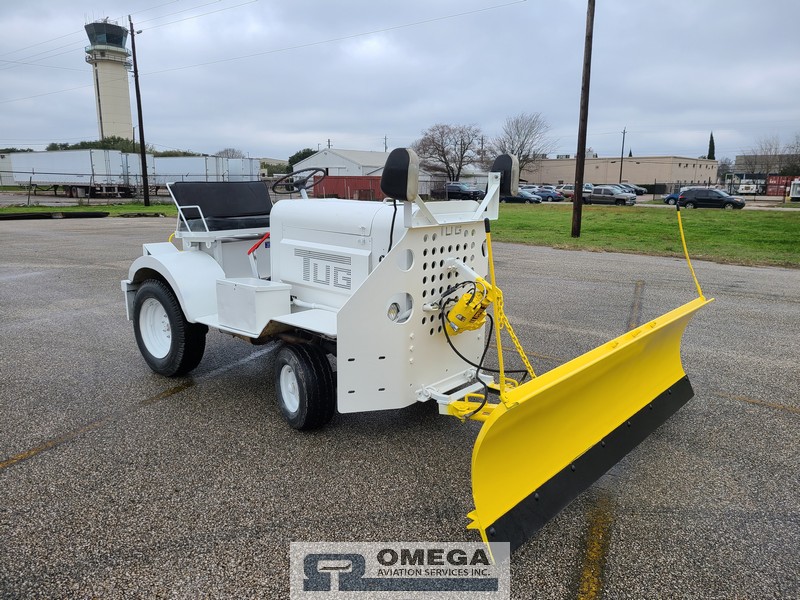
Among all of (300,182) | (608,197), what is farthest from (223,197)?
(608,197)

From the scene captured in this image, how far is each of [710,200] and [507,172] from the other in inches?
1449

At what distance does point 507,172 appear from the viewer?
396 centimetres

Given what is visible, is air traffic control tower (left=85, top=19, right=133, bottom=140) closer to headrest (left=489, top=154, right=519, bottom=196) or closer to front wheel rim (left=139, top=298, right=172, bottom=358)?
front wheel rim (left=139, top=298, right=172, bottom=358)

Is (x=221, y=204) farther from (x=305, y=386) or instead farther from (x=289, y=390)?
(x=305, y=386)

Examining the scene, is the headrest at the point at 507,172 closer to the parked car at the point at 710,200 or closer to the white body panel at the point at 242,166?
the parked car at the point at 710,200

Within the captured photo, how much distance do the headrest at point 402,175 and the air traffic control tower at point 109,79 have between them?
251ft

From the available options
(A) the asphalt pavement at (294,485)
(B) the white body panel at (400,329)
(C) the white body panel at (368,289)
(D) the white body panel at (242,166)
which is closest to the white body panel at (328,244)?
(C) the white body panel at (368,289)

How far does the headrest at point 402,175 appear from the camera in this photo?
10.5 feet

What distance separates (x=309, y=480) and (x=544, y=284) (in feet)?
24.1

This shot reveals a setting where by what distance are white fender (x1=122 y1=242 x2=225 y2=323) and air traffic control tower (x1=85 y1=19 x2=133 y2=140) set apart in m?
74.0

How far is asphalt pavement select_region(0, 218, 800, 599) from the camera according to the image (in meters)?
2.72

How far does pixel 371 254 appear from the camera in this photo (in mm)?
4059

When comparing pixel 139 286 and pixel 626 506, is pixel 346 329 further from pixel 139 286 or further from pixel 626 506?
pixel 139 286

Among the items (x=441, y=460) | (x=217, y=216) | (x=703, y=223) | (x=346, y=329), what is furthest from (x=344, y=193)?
(x=703, y=223)
